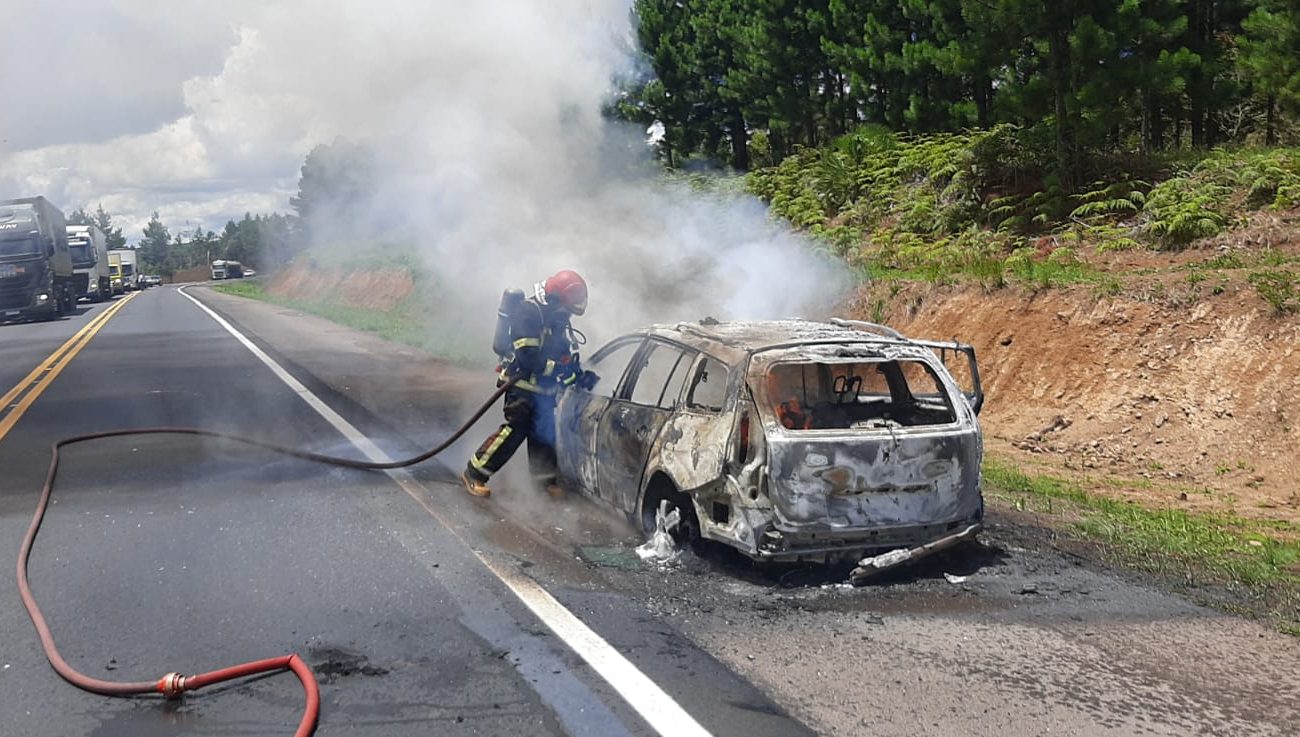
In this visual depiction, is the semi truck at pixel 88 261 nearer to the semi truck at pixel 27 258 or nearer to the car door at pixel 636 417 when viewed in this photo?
the semi truck at pixel 27 258

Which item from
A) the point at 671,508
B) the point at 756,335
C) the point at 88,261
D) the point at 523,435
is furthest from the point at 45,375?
the point at 88,261

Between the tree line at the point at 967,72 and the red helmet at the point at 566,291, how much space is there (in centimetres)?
831

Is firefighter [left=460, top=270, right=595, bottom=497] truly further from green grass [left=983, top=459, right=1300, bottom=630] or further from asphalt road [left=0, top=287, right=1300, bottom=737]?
green grass [left=983, top=459, right=1300, bottom=630]

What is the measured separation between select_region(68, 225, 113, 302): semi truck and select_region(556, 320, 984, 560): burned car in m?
39.2

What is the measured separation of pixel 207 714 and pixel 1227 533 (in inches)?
229

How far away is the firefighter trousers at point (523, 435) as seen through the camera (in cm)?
785

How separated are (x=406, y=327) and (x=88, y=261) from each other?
25.3 metres

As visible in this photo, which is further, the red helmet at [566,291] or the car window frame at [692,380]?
the red helmet at [566,291]

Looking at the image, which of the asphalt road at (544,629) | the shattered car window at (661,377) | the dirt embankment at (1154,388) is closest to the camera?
the asphalt road at (544,629)

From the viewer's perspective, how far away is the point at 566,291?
7875mm

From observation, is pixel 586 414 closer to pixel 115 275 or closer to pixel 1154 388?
pixel 1154 388

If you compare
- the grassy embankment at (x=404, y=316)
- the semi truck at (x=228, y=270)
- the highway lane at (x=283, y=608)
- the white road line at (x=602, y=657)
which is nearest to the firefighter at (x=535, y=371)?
the highway lane at (x=283, y=608)

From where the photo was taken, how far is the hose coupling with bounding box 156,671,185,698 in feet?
14.1

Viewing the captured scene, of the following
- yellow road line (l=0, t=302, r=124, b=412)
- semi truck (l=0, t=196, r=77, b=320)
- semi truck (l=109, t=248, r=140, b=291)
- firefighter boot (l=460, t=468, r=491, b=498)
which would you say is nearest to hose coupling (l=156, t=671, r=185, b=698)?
firefighter boot (l=460, t=468, r=491, b=498)
